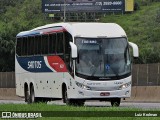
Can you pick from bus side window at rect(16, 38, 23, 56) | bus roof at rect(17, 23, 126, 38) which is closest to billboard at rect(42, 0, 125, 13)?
bus side window at rect(16, 38, 23, 56)

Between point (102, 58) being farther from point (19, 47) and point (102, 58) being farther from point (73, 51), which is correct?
point (19, 47)

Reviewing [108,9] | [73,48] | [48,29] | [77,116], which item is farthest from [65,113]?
[108,9]

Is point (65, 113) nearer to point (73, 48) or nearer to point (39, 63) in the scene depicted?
point (73, 48)

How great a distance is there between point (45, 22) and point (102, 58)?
85553 millimetres

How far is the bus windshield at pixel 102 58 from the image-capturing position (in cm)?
2692

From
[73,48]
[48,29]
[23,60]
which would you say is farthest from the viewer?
[23,60]

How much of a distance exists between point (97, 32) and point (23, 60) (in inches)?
301

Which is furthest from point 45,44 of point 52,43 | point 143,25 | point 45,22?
point 45,22

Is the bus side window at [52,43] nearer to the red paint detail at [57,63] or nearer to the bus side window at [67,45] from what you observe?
the red paint detail at [57,63]

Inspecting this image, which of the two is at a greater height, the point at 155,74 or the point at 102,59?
the point at 102,59

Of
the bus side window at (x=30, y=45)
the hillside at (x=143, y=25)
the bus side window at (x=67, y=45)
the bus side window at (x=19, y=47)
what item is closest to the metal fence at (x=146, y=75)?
the bus side window at (x=19, y=47)

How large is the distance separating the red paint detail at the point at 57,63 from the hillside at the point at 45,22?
1452 inches

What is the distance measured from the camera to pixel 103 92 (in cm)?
2677

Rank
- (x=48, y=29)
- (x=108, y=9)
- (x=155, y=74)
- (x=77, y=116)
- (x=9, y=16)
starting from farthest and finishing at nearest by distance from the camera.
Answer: (x=9, y=16), (x=108, y=9), (x=155, y=74), (x=48, y=29), (x=77, y=116)
